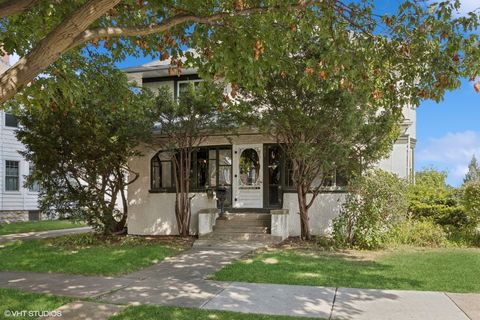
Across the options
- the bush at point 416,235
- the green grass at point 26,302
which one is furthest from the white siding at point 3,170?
the bush at point 416,235

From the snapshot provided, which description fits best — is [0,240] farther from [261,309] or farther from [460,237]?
[460,237]

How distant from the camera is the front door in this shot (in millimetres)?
15891

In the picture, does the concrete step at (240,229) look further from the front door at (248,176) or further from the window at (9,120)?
the window at (9,120)

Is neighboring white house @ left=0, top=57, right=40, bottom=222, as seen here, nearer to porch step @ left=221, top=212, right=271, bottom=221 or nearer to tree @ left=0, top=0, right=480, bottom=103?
porch step @ left=221, top=212, right=271, bottom=221

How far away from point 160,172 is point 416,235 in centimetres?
935

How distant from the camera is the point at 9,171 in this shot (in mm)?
26391

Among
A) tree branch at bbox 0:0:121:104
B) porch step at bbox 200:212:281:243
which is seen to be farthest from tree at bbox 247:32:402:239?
tree branch at bbox 0:0:121:104

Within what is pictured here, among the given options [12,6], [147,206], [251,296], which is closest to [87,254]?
[147,206]

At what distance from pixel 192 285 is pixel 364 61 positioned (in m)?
4.99

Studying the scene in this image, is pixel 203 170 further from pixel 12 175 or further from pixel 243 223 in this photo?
pixel 12 175

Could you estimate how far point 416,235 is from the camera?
1345 cm

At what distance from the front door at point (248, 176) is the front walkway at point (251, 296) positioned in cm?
662

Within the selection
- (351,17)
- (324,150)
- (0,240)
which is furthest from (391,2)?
(0,240)

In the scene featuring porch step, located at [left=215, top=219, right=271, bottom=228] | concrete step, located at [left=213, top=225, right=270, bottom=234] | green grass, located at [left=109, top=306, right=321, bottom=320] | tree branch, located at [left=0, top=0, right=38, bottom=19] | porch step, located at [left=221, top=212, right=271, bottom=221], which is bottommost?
green grass, located at [left=109, top=306, right=321, bottom=320]
